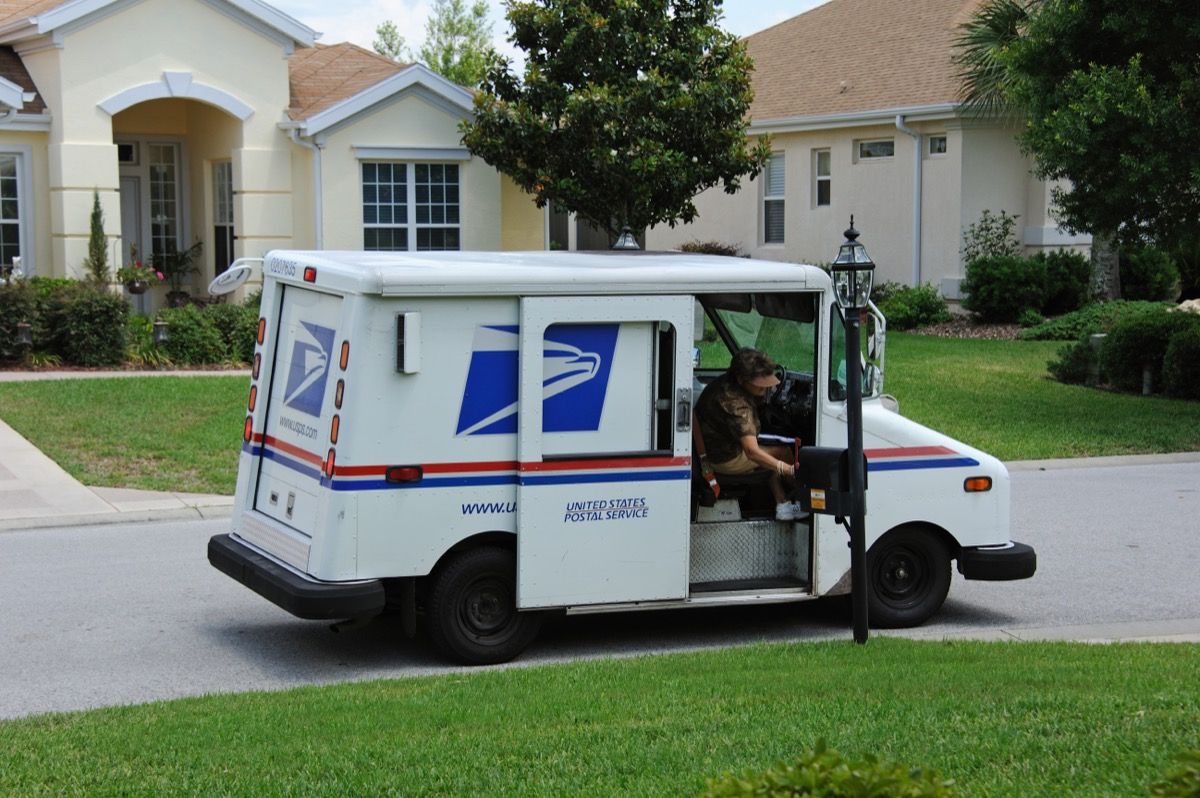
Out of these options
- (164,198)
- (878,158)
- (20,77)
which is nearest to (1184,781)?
(20,77)

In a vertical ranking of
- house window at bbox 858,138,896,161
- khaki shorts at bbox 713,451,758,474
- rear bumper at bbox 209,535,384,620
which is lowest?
rear bumper at bbox 209,535,384,620

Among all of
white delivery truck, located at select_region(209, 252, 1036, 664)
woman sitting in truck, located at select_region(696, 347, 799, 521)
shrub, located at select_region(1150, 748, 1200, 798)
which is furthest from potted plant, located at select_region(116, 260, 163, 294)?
shrub, located at select_region(1150, 748, 1200, 798)

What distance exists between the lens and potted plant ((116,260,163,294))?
22.7 m

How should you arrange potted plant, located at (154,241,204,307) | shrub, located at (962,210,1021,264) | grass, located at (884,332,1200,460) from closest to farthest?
grass, located at (884,332,1200,460) < potted plant, located at (154,241,204,307) < shrub, located at (962,210,1021,264)

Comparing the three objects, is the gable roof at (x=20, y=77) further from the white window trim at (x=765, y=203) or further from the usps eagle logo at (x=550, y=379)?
the white window trim at (x=765, y=203)

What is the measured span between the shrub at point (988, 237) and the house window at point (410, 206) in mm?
9691

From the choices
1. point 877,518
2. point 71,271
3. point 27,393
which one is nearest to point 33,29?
point 71,271

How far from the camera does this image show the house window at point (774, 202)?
109 feet

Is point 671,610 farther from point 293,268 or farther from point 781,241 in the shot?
point 781,241

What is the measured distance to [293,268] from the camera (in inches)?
336

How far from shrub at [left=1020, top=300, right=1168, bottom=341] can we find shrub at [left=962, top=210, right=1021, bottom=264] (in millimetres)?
2335

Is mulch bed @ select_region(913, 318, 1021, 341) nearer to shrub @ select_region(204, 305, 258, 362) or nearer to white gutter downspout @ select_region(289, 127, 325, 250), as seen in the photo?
white gutter downspout @ select_region(289, 127, 325, 250)

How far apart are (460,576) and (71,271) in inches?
626

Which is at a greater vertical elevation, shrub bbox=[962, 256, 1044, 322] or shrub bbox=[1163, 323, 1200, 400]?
shrub bbox=[962, 256, 1044, 322]
